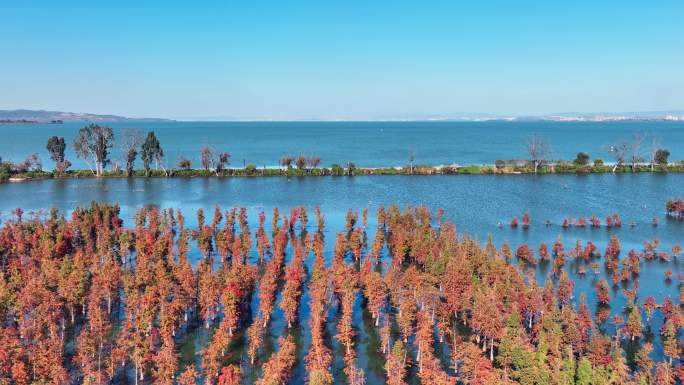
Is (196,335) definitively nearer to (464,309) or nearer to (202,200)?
(464,309)

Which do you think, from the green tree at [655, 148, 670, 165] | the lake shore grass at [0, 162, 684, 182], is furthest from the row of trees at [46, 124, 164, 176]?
the green tree at [655, 148, 670, 165]

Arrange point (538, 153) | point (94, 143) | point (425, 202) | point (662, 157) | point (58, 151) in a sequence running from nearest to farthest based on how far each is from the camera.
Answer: point (425, 202)
point (94, 143)
point (58, 151)
point (662, 157)
point (538, 153)

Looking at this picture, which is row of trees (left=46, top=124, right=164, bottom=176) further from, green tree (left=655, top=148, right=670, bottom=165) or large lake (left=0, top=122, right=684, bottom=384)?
green tree (left=655, top=148, right=670, bottom=165)

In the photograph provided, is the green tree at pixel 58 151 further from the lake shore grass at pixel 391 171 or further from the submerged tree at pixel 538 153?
→ the submerged tree at pixel 538 153

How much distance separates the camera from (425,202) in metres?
64.4

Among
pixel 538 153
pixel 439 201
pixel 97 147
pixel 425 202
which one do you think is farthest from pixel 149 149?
pixel 538 153

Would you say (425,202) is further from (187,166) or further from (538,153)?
(187,166)

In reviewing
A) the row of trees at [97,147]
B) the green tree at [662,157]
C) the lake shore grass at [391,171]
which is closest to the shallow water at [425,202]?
the lake shore grass at [391,171]

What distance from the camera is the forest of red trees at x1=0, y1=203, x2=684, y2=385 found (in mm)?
23328

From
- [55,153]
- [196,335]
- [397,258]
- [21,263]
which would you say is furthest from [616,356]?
[55,153]

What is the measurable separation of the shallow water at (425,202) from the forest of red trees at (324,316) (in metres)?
0.84

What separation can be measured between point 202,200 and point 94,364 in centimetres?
4340

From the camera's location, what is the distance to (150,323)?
27688mm

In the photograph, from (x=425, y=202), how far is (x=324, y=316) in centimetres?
3642
